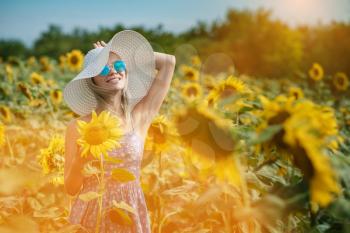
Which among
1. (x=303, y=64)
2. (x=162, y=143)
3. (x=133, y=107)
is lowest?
(x=303, y=64)

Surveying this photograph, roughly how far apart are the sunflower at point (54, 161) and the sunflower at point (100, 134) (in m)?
0.39

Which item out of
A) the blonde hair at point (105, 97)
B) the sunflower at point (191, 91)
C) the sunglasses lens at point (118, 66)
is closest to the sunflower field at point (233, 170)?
the blonde hair at point (105, 97)

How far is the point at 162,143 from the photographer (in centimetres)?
206

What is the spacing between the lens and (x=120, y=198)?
5.78 ft

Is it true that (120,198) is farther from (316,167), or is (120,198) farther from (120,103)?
(316,167)

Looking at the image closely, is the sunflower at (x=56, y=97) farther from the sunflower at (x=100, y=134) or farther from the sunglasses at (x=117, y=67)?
the sunflower at (x=100, y=134)

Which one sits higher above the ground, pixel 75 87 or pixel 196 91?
pixel 75 87

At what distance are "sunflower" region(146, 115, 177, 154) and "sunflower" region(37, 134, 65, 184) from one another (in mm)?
357

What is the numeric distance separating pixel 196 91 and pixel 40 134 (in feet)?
5.63

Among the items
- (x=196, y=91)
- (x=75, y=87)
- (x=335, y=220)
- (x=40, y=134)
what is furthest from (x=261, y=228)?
(x=196, y=91)

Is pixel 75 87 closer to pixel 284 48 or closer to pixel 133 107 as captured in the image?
pixel 133 107

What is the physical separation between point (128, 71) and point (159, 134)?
272mm

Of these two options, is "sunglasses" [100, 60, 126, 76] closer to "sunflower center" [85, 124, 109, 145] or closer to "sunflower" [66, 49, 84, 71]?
"sunflower center" [85, 124, 109, 145]

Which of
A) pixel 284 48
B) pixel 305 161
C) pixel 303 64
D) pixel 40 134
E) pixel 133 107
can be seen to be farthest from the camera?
pixel 284 48
